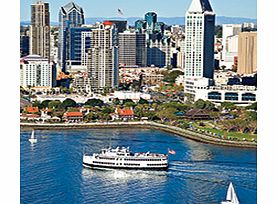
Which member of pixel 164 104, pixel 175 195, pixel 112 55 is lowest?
pixel 175 195

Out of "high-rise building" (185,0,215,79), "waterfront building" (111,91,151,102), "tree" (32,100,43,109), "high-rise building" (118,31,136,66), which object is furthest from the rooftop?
"tree" (32,100,43,109)

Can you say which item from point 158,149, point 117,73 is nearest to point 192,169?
point 158,149

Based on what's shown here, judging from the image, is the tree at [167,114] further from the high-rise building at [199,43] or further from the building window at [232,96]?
the high-rise building at [199,43]

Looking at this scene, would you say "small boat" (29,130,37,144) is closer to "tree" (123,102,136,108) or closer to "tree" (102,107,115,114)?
"tree" (102,107,115,114)

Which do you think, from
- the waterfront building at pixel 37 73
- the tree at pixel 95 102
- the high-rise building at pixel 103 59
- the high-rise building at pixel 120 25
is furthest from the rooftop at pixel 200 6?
the waterfront building at pixel 37 73

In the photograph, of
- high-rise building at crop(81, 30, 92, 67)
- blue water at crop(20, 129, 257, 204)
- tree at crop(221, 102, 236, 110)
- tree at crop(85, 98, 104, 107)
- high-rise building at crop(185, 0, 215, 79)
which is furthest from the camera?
high-rise building at crop(81, 30, 92, 67)

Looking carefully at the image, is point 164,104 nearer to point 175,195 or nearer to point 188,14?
point 188,14
